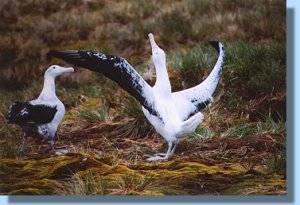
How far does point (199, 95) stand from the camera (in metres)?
2.65

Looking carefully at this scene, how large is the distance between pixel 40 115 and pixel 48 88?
0.36 feet

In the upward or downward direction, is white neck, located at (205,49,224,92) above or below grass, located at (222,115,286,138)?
above

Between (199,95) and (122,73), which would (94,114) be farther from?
(199,95)

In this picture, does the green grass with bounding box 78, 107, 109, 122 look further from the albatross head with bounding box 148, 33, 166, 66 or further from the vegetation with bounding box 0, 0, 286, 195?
the albatross head with bounding box 148, 33, 166, 66

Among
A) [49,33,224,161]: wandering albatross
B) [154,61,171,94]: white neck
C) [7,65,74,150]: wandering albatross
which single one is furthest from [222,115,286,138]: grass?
[7,65,74,150]: wandering albatross

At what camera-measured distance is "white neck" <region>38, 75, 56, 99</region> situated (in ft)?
8.79

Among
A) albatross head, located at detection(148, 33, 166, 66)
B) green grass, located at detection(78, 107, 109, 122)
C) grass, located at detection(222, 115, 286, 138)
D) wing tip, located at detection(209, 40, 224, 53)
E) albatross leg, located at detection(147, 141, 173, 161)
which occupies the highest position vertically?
wing tip, located at detection(209, 40, 224, 53)

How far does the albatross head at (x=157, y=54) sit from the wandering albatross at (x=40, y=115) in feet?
1.26

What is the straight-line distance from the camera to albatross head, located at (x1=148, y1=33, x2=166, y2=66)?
2674 mm

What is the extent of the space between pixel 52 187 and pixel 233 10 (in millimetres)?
928

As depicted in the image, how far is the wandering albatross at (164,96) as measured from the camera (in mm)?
2631

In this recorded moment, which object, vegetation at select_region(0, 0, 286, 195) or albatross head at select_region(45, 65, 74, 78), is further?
albatross head at select_region(45, 65, 74, 78)

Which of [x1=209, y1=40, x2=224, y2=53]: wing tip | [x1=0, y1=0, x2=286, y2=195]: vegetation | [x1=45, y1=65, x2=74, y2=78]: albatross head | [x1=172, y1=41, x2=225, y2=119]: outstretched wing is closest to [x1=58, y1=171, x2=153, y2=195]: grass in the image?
[x1=0, y1=0, x2=286, y2=195]: vegetation

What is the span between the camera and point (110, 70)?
2.64 m
